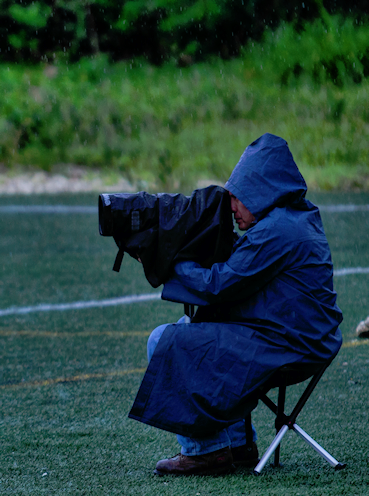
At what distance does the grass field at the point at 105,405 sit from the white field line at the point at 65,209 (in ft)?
16.1

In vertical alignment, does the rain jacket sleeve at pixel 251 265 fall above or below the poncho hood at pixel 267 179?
below

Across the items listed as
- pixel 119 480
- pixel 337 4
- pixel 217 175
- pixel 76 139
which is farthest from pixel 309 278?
pixel 337 4

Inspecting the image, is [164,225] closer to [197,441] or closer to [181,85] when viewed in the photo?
[197,441]

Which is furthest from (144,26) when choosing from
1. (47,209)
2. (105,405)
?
(105,405)

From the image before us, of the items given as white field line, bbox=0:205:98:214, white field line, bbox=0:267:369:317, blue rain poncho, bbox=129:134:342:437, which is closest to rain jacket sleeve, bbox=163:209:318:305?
blue rain poncho, bbox=129:134:342:437

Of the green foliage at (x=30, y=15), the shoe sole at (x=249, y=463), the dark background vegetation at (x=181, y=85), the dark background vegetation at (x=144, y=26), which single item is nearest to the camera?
the shoe sole at (x=249, y=463)

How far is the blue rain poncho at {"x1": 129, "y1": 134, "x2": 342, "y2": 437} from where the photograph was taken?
2.74 m

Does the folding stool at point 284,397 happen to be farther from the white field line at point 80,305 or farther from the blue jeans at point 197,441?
the white field line at point 80,305

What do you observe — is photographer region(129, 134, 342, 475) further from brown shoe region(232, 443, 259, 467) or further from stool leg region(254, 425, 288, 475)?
brown shoe region(232, 443, 259, 467)

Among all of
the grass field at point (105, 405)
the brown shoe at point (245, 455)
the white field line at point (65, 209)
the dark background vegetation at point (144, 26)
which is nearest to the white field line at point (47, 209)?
the white field line at point (65, 209)

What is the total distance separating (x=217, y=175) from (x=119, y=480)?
15937mm

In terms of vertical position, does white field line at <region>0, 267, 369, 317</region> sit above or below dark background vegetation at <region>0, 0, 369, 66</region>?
below

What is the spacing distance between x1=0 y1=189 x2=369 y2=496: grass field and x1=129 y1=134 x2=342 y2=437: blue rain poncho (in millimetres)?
363

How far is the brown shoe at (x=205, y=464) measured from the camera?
9.80 feet
